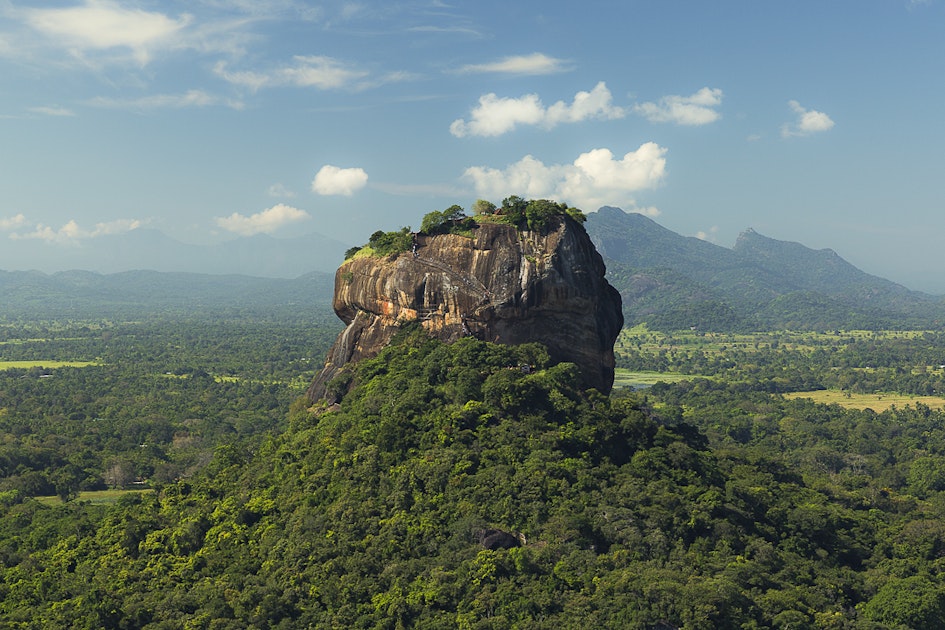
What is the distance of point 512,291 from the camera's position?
47.7 meters

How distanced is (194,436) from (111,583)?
54.1m

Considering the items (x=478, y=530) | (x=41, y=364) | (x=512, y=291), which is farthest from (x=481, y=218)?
(x=41, y=364)

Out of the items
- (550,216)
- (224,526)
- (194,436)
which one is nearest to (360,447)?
(224,526)

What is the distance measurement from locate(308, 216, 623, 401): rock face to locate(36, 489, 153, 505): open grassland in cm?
2635

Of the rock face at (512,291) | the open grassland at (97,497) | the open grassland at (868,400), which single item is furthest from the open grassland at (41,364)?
the open grassland at (868,400)

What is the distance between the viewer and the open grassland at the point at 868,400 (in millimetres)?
119375

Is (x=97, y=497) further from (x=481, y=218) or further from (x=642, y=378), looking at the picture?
(x=642, y=378)

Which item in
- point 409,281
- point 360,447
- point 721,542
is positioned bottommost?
point 721,542

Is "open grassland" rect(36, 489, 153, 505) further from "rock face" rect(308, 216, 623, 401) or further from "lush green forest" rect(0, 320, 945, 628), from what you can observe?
"rock face" rect(308, 216, 623, 401)

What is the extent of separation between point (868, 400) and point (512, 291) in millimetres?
99185

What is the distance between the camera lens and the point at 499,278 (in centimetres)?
4822

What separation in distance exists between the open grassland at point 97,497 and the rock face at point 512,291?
86.4ft

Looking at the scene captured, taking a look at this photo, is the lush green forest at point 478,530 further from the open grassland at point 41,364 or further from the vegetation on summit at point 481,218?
the open grassland at point 41,364

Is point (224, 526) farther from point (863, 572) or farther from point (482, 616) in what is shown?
point (863, 572)
